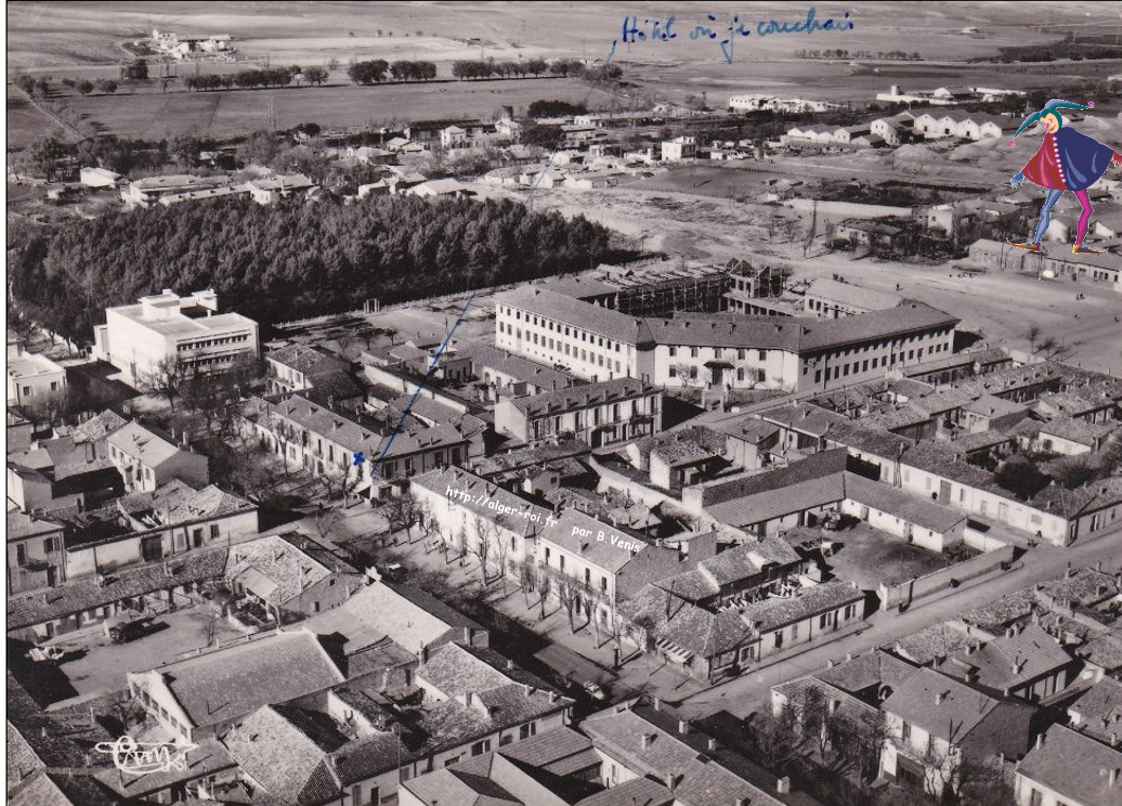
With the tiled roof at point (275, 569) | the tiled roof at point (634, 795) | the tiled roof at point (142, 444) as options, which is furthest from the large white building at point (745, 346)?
the tiled roof at point (634, 795)

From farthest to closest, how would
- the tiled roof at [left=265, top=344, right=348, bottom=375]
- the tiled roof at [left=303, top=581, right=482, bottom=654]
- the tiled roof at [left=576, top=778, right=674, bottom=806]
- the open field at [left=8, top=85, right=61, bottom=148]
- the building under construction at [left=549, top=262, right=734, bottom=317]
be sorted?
the open field at [left=8, top=85, right=61, bottom=148] < the building under construction at [left=549, top=262, right=734, bottom=317] < the tiled roof at [left=265, top=344, right=348, bottom=375] < the tiled roof at [left=303, top=581, right=482, bottom=654] < the tiled roof at [left=576, top=778, right=674, bottom=806]

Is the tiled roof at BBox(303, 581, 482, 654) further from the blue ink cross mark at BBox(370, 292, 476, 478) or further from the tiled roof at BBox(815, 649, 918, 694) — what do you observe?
the blue ink cross mark at BBox(370, 292, 476, 478)

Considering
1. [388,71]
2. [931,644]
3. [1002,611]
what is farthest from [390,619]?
[388,71]

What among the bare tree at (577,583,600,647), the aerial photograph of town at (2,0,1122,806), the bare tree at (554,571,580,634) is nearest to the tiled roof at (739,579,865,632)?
the aerial photograph of town at (2,0,1122,806)

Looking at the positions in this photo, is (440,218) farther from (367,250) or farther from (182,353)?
(182,353)

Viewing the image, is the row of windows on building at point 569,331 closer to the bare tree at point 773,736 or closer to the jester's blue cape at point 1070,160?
the jester's blue cape at point 1070,160

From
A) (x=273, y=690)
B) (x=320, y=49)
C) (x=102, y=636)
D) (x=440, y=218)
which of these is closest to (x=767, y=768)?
(x=273, y=690)

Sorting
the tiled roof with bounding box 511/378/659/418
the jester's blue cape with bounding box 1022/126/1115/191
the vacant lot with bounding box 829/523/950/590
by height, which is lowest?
the vacant lot with bounding box 829/523/950/590
